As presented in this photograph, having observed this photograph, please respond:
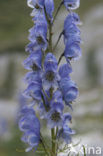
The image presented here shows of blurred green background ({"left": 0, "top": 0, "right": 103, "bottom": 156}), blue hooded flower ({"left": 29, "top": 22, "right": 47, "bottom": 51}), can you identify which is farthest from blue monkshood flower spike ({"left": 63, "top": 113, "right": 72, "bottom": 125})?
blurred green background ({"left": 0, "top": 0, "right": 103, "bottom": 156})

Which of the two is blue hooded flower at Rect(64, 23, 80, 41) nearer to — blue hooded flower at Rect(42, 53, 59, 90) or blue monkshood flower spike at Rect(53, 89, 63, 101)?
blue hooded flower at Rect(42, 53, 59, 90)

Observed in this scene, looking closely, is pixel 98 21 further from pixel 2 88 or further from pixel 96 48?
pixel 2 88

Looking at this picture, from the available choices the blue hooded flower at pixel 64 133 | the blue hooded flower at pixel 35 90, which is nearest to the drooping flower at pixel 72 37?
the blue hooded flower at pixel 35 90

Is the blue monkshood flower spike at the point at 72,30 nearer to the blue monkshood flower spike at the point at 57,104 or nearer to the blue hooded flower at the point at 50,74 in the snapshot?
the blue hooded flower at the point at 50,74

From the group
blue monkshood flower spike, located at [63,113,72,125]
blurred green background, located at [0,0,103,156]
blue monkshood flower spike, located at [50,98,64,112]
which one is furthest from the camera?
blurred green background, located at [0,0,103,156]

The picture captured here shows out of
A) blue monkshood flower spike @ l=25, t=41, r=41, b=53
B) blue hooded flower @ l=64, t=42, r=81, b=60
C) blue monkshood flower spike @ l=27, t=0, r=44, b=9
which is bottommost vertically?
blue hooded flower @ l=64, t=42, r=81, b=60

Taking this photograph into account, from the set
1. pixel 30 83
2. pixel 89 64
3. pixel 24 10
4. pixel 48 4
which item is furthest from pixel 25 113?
pixel 24 10
